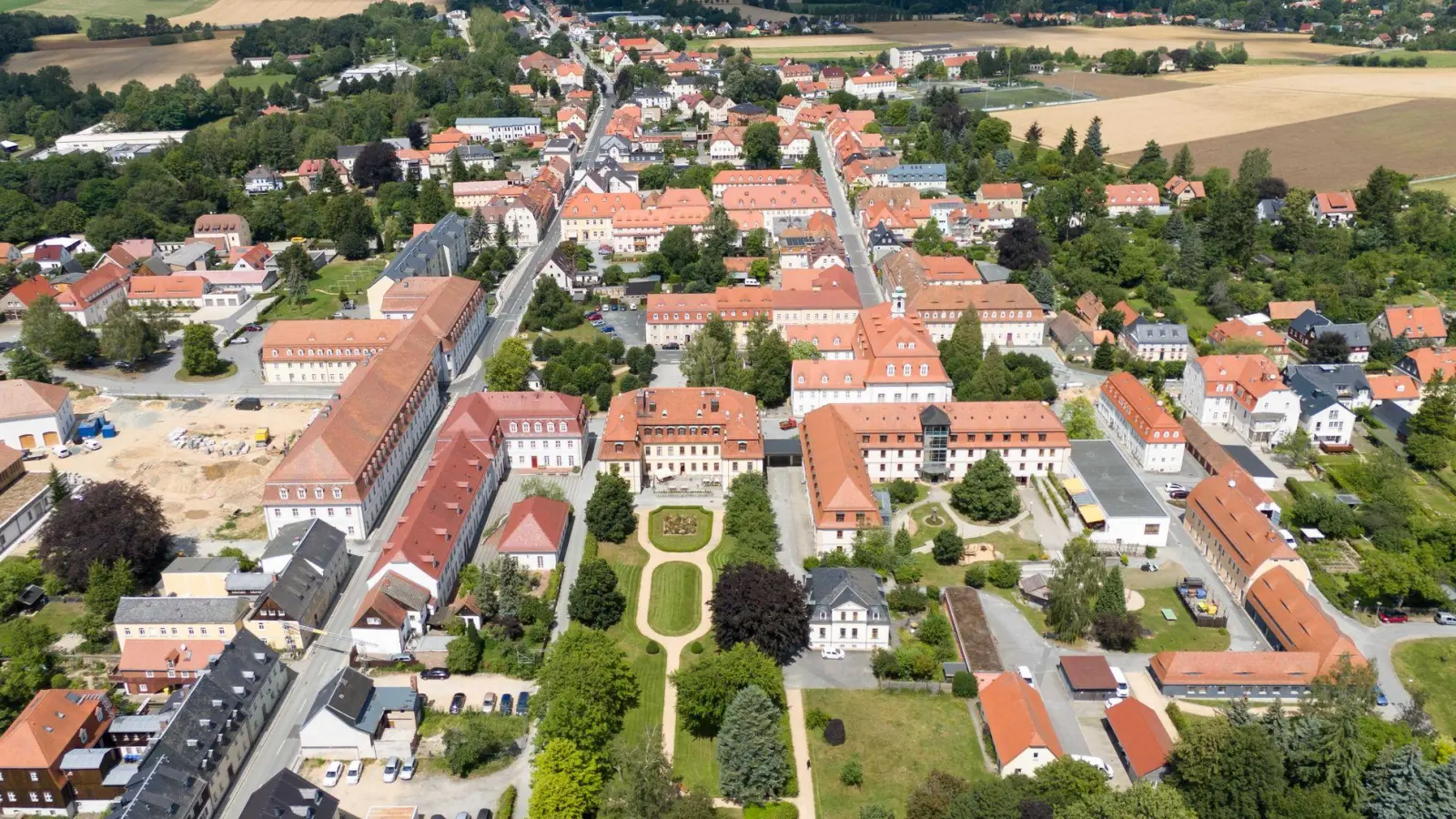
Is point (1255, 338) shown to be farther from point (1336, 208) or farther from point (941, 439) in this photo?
point (1336, 208)

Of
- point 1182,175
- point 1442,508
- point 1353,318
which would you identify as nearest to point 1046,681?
point 1442,508

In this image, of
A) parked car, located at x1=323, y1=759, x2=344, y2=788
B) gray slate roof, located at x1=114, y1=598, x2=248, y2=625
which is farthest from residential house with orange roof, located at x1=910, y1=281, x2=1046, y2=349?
parked car, located at x1=323, y1=759, x2=344, y2=788

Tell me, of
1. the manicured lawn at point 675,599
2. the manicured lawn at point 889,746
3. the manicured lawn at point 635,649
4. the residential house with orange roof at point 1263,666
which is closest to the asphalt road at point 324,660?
the manicured lawn at point 635,649

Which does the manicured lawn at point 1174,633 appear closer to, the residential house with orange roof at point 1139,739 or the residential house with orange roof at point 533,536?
the residential house with orange roof at point 1139,739

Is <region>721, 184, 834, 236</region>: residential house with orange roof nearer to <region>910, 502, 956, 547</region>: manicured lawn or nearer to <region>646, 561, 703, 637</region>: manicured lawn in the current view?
<region>910, 502, 956, 547</region>: manicured lawn

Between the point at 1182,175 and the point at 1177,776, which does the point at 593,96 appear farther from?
the point at 1177,776
